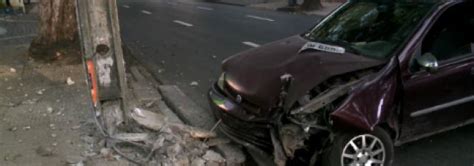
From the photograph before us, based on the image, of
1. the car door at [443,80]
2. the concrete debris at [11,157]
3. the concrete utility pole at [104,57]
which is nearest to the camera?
the car door at [443,80]

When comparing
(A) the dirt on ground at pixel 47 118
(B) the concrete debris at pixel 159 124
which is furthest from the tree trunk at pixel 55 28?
(B) the concrete debris at pixel 159 124

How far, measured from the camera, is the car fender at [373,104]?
3852mm

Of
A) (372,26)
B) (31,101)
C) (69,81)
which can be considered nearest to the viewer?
(372,26)

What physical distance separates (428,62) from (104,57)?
2.83 meters

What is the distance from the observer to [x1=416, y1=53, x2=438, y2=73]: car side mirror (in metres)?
4.17

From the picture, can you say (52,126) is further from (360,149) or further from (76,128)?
(360,149)

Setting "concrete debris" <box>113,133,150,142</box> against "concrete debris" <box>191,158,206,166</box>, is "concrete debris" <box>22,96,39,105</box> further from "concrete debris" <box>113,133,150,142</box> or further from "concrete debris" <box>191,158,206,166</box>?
"concrete debris" <box>191,158,206,166</box>

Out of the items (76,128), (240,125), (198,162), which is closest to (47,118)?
(76,128)

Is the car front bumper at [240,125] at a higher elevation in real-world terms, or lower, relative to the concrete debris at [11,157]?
higher

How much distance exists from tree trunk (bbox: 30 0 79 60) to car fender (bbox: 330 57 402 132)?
6037mm

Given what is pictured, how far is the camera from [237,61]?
199 inches

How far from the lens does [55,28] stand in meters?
8.72

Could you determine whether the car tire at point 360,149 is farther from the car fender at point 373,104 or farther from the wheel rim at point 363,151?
the car fender at point 373,104

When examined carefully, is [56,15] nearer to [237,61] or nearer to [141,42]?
[141,42]
